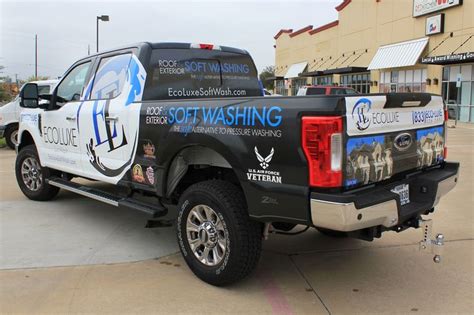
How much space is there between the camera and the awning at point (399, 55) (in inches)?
1158

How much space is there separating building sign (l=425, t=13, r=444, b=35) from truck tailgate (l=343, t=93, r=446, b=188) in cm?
2609

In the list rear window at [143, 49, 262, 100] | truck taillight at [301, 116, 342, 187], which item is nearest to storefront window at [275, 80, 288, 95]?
rear window at [143, 49, 262, 100]

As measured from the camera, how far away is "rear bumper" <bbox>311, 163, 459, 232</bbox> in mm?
3227

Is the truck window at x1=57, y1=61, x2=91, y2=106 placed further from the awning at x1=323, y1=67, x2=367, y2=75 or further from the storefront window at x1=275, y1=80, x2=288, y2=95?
the storefront window at x1=275, y1=80, x2=288, y2=95

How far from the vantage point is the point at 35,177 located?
7004mm

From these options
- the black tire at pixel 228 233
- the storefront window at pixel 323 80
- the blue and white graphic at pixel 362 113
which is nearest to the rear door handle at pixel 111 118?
the black tire at pixel 228 233

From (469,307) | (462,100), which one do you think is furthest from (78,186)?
(462,100)

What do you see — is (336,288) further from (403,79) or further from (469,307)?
(403,79)

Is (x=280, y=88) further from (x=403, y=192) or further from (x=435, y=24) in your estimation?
(x=403, y=192)

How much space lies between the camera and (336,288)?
4078 mm

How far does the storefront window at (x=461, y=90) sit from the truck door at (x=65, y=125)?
79.9 ft

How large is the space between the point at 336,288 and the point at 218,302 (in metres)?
1.01

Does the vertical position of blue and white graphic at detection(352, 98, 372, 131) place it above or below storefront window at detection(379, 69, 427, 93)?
below

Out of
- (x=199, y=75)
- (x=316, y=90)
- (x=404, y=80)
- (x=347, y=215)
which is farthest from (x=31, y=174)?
(x=404, y=80)
